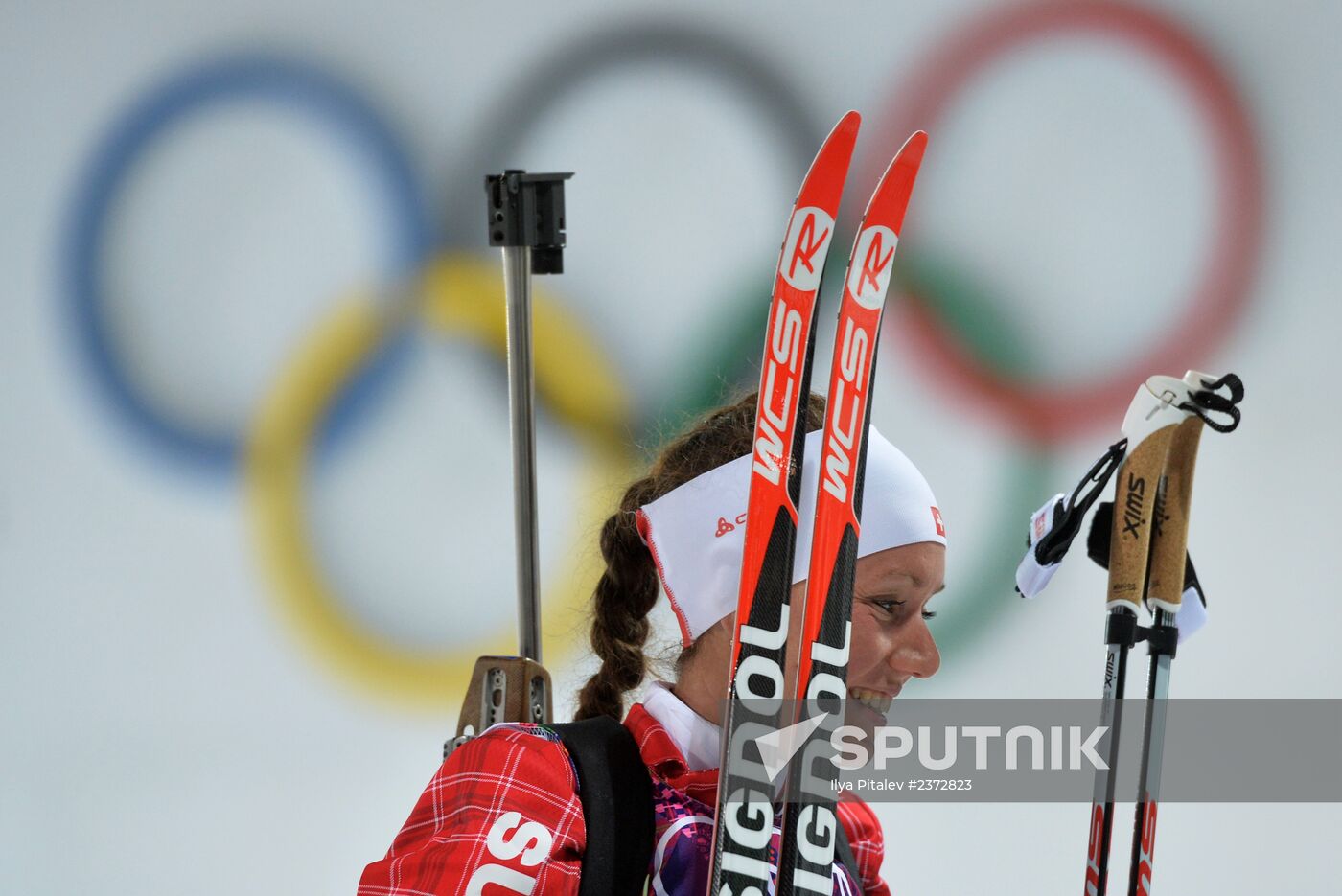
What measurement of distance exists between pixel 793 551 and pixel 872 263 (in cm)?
21

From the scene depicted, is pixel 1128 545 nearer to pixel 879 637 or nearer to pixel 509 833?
pixel 879 637

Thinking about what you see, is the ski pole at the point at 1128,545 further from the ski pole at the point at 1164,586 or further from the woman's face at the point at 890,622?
the woman's face at the point at 890,622

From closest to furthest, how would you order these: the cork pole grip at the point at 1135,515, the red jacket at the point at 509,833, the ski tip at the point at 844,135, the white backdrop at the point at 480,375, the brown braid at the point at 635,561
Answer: the red jacket at the point at 509,833
the ski tip at the point at 844,135
the brown braid at the point at 635,561
the cork pole grip at the point at 1135,515
the white backdrop at the point at 480,375

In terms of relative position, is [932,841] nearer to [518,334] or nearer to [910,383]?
[910,383]

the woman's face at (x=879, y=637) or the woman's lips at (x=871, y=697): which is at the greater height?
the woman's face at (x=879, y=637)

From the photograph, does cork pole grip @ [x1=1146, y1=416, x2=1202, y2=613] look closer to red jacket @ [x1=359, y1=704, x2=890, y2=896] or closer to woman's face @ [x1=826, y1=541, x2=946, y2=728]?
woman's face @ [x1=826, y1=541, x2=946, y2=728]

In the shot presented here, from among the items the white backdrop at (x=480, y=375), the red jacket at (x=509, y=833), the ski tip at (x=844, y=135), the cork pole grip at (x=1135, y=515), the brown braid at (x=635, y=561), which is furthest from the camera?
the white backdrop at (x=480, y=375)

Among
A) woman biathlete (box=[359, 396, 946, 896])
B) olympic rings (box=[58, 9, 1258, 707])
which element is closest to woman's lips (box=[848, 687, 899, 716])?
woman biathlete (box=[359, 396, 946, 896])

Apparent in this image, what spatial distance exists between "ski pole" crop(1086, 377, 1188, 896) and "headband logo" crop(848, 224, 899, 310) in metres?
0.32

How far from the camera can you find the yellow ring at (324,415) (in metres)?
1.96

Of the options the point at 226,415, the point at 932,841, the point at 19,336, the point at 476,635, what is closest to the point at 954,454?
the point at 932,841

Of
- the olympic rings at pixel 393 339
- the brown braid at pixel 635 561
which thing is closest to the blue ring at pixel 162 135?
the olympic rings at pixel 393 339

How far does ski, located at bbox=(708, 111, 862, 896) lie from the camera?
88cm

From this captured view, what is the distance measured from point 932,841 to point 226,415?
1197mm
